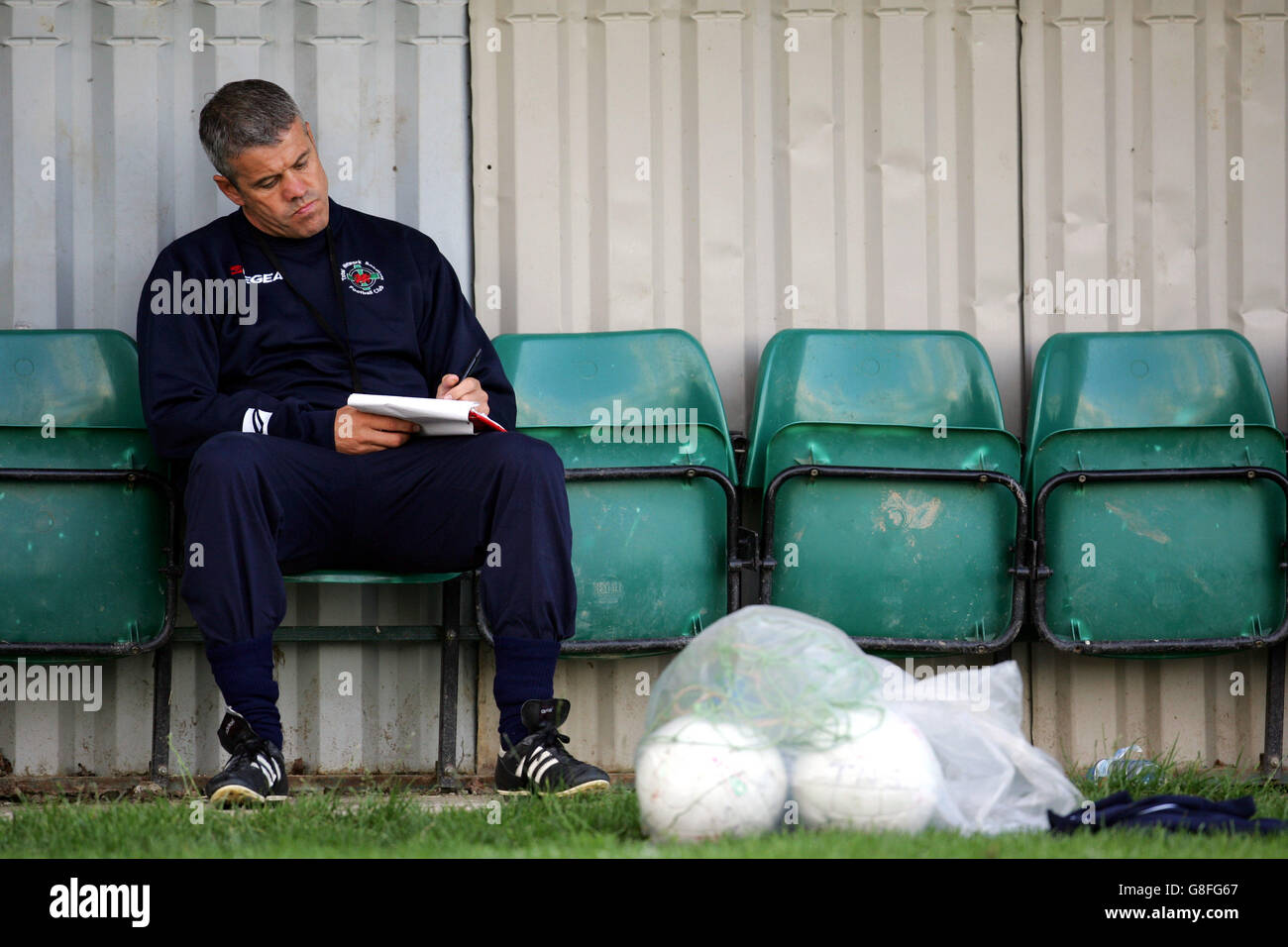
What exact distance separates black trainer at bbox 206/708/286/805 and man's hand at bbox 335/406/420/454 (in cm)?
65

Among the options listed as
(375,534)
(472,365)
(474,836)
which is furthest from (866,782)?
(472,365)

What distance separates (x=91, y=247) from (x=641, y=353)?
1654 millimetres

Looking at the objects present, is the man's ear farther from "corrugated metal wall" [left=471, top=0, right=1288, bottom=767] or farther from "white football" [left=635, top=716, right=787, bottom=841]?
"white football" [left=635, top=716, right=787, bottom=841]

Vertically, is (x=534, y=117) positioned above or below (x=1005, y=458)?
above

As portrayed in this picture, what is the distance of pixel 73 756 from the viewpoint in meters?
3.71

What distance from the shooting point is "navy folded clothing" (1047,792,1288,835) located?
2088 millimetres
